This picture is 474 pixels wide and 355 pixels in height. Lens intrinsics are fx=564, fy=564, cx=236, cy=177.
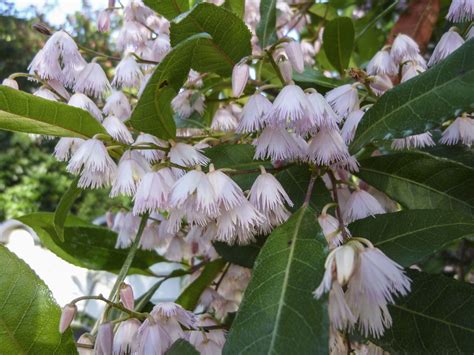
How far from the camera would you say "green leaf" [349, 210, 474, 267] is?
2.47ft

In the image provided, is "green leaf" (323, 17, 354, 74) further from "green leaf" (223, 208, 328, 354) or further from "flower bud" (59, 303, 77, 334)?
"flower bud" (59, 303, 77, 334)

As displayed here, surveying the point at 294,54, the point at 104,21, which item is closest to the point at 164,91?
the point at 294,54

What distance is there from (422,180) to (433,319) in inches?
11.0

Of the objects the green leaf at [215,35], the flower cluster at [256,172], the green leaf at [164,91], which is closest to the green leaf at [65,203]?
the flower cluster at [256,172]

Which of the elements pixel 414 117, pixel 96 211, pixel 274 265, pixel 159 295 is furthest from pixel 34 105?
pixel 96 211

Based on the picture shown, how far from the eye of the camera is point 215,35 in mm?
921

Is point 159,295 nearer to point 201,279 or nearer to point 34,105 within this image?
point 201,279

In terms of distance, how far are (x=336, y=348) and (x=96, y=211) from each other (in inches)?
338

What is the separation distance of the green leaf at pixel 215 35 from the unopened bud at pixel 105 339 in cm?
41

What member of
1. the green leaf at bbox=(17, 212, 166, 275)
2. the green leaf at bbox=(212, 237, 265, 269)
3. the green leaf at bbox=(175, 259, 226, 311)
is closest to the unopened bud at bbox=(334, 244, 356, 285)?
→ the green leaf at bbox=(212, 237, 265, 269)

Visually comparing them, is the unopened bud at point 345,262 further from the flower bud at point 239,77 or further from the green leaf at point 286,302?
the flower bud at point 239,77

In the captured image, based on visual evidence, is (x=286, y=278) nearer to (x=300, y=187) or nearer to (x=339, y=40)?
(x=300, y=187)

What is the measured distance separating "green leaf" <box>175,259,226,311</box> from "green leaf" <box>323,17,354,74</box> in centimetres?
55

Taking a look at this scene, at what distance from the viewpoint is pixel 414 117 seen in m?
0.79
